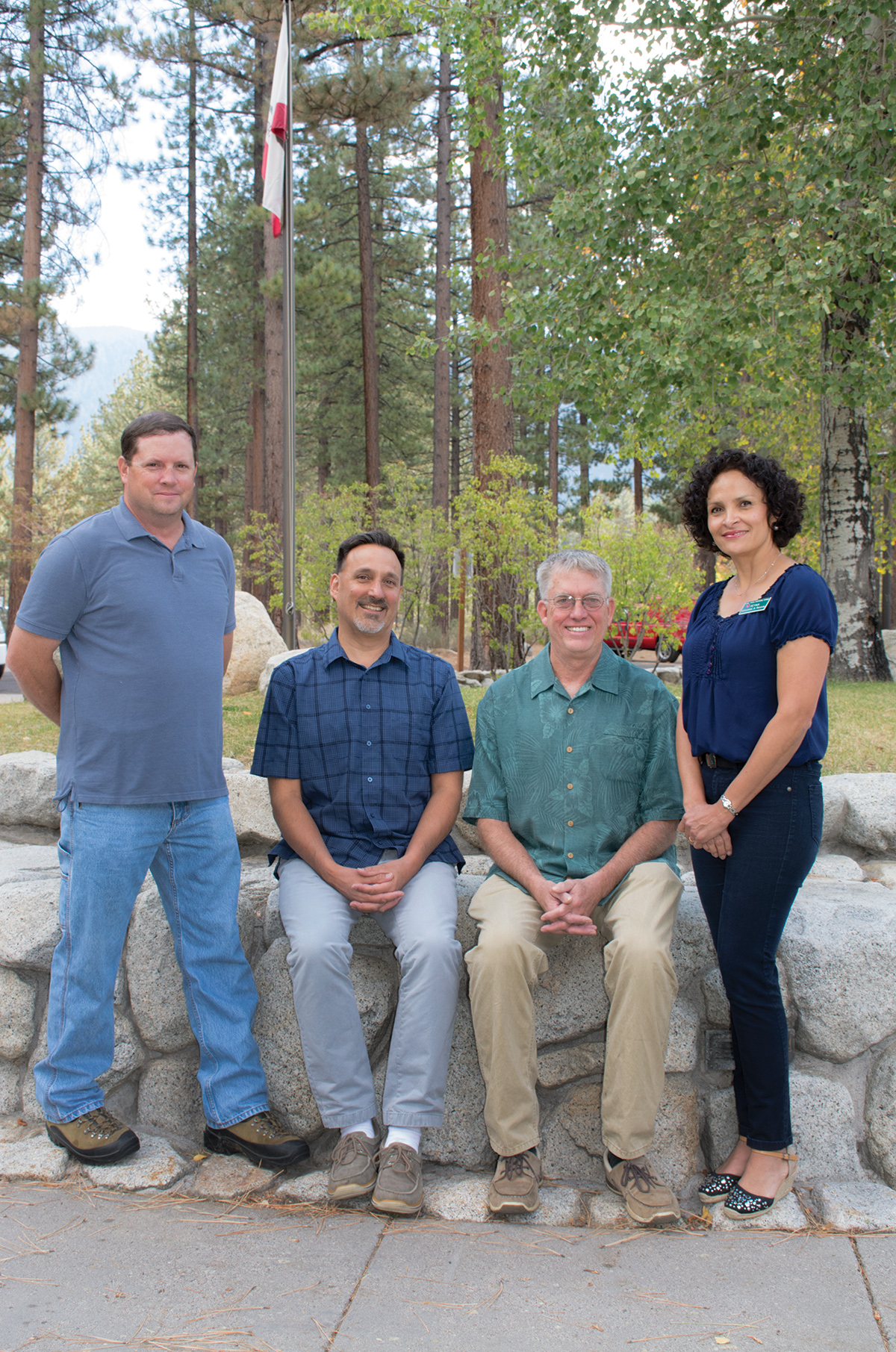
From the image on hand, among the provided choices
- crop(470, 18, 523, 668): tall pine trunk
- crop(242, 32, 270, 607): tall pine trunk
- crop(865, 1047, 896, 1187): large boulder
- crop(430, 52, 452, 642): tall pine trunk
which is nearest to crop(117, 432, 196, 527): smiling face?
crop(865, 1047, 896, 1187): large boulder

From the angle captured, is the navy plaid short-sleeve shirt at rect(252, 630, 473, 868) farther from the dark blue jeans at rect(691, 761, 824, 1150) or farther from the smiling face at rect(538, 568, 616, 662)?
the dark blue jeans at rect(691, 761, 824, 1150)

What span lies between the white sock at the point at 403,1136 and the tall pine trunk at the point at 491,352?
23.1ft

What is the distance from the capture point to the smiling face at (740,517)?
8.50ft

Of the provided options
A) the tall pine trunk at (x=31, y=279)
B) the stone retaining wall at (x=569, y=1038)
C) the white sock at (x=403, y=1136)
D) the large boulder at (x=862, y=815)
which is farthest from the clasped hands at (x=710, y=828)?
the tall pine trunk at (x=31, y=279)

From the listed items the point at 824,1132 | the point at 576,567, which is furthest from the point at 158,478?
the point at 824,1132

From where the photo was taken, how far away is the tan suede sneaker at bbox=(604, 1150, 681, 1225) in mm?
2445

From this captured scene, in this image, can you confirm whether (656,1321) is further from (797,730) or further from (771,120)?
(771,120)

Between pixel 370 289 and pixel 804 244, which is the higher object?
pixel 370 289

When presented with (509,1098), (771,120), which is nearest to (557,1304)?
(509,1098)

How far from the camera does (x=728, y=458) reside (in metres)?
2.64

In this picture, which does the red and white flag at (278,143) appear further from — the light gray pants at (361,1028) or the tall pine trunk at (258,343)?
the tall pine trunk at (258,343)

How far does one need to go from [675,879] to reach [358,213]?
828 inches

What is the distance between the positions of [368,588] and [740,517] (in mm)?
1096

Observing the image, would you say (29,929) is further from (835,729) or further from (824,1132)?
(835,729)
